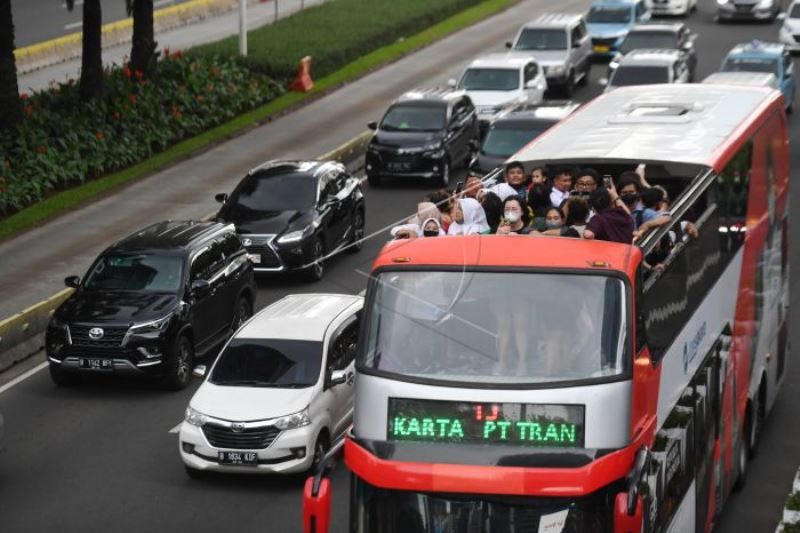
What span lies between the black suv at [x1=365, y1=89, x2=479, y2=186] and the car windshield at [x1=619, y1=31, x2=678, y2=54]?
418 inches

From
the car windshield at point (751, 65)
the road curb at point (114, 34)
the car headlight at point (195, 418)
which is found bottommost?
the road curb at point (114, 34)

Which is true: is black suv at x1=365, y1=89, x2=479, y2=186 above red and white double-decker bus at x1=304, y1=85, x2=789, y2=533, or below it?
below

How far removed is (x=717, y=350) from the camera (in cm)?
1538

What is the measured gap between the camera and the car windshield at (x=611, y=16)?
5003 centimetres

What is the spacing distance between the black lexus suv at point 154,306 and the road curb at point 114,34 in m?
22.4

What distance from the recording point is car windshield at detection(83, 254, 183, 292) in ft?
73.0

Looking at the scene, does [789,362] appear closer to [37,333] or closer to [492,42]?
[37,333]

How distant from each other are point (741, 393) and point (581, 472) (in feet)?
22.6

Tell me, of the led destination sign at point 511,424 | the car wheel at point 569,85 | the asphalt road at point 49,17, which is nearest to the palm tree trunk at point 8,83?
the asphalt road at point 49,17

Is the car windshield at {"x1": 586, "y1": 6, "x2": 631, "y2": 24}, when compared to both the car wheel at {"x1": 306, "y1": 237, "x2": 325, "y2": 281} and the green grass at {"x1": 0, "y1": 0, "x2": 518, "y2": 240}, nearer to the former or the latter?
the green grass at {"x1": 0, "y1": 0, "x2": 518, "y2": 240}

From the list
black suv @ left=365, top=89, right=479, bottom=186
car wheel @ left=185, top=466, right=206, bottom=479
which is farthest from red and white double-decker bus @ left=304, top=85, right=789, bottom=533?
black suv @ left=365, top=89, right=479, bottom=186

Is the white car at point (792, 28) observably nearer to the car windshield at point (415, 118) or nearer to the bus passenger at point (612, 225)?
the car windshield at point (415, 118)

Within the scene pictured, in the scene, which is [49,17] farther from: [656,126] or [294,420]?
[656,126]

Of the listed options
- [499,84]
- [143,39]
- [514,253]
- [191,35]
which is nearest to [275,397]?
[514,253]
